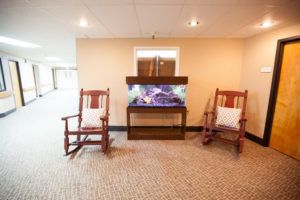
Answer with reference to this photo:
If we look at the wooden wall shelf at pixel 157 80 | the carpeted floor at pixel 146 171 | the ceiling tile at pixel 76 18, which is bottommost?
the carpeted floor at pixel 146 171

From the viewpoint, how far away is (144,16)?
180 cm

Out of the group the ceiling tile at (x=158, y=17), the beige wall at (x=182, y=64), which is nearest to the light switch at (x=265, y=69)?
the beige wall at (x=182, y=64)

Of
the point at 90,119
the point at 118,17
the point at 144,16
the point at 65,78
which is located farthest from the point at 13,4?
the point at 65,78

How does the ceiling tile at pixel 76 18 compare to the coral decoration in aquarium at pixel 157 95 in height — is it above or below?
above

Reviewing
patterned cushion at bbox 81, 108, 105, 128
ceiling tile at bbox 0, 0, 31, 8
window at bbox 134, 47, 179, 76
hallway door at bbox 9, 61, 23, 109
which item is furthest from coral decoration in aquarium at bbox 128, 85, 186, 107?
hallway door at bbox 9, 61, 23, 109

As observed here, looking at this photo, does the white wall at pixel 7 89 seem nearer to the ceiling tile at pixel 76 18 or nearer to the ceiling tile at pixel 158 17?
the ceiling tile at pixel 76 18

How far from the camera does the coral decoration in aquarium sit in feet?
8.63

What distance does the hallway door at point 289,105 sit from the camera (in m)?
1.99

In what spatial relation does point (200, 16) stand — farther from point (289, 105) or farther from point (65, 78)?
point (65, 78)

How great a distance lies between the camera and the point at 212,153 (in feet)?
7.16

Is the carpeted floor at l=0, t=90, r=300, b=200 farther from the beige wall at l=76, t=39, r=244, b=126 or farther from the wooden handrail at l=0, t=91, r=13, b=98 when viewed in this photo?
the wooden handrail at l=0, t=91, r=13, b=98

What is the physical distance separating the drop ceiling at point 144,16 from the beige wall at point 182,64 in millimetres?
278

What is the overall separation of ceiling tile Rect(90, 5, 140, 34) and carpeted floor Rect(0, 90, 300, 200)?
88.2 inches

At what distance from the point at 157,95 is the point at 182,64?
0.98m
